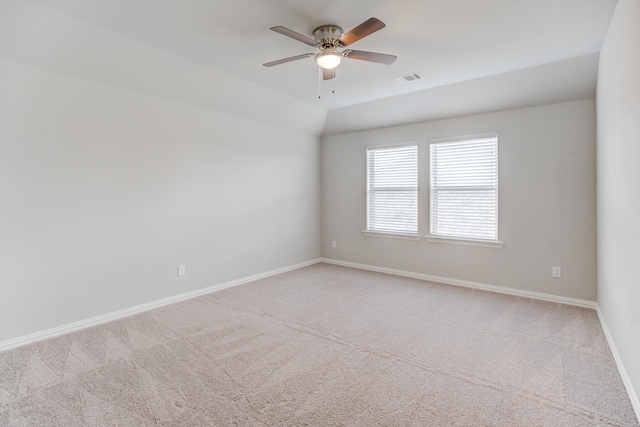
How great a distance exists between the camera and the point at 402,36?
9.23 ft

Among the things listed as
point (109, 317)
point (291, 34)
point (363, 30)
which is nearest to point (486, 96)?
point (363, 30)

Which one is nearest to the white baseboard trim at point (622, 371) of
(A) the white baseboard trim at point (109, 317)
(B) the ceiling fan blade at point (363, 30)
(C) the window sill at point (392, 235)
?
(C) the window sill at point (392, 235)

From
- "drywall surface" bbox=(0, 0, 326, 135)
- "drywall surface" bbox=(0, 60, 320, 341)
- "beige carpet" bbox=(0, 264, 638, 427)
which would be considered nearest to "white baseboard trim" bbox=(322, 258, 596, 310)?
"beige carpet" bbox=(0, 264, 638, 427)

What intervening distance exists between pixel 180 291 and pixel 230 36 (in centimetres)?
290

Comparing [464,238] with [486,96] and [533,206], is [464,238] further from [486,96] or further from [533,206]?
[486,96]

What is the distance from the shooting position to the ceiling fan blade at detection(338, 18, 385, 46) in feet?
7.01

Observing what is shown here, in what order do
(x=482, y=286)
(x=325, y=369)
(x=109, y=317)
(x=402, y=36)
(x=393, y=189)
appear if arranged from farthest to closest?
1. (x=393, y=189)
2. (x=482, y=286)
3. (x=109, y=317)
4. (x=402, y=36)
5. (x=325, y=369)

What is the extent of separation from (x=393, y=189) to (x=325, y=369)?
11.3 feet

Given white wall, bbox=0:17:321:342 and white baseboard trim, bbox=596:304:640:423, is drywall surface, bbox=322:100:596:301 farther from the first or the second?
white wall, bbox=0:17:321:342

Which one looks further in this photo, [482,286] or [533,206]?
[482,286]

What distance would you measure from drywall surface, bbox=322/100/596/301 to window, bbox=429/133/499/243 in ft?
0.33

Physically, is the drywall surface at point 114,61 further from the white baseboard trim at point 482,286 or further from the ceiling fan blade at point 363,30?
the white baseboard trim at point 482,286

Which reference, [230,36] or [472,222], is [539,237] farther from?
[230,36]

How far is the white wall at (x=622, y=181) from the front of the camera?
1911 mm
